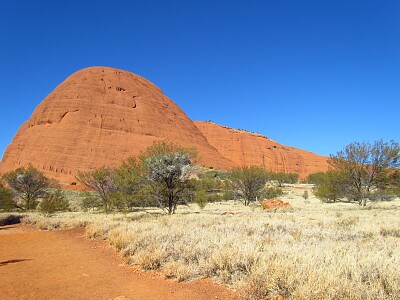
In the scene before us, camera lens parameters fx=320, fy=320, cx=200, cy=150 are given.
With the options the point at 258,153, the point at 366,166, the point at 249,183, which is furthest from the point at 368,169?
the point at 258,153

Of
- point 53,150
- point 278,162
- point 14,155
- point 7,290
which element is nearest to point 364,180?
point 7,290

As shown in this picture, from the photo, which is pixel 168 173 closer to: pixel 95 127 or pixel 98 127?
pixel 95 127

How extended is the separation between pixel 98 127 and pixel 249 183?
49.0m

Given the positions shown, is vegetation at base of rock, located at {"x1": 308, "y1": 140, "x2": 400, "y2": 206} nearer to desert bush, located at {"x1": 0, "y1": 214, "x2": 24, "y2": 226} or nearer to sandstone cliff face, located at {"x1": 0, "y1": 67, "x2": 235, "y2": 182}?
desert bush, located at {"x1": 0, "y1": 214, "x2": 24, "y2": 226}

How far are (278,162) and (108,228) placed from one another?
3764 inches

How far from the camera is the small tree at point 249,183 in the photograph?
107ft

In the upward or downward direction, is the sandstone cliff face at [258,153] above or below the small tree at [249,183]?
above

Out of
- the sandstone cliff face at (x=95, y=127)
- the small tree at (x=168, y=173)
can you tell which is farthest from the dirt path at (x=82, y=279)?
the sandstone cliff face at (x=95, y=127)

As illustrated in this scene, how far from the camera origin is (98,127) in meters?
72.1

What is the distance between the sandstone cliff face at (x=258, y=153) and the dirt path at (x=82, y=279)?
297 ft

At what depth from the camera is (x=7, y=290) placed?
5.38 meters

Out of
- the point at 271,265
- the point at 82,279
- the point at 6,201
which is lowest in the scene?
the point at 82,279

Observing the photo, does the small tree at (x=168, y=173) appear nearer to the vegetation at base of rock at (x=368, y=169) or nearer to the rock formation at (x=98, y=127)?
the vegetation at base of rock at (x=368, y=169)

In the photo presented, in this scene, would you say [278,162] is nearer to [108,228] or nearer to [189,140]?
[189,140]
